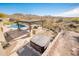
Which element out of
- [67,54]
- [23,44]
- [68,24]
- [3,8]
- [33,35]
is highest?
[3,8]

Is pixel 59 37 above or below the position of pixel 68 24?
below

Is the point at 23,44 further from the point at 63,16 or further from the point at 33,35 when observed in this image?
the point at 63,16

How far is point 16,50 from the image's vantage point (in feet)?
5.62

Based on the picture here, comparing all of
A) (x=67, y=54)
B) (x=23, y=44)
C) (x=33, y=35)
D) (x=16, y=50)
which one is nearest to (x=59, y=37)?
(x=67, y=54)

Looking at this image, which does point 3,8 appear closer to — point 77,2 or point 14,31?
point 14,31

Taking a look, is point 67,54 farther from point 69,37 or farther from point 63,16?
point 63,16

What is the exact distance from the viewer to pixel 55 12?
1.77m

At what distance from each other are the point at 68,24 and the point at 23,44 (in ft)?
2.25

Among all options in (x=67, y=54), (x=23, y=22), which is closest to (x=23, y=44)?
(x=23, y=22)

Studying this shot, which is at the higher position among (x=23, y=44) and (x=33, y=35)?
(x=33, y=35)

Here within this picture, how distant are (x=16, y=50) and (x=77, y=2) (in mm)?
1057

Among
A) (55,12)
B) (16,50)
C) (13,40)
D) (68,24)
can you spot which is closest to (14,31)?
(13,40)

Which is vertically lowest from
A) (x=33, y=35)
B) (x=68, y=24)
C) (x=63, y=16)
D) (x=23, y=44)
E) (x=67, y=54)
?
(x=67, y=54)

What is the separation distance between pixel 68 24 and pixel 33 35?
51 cm
